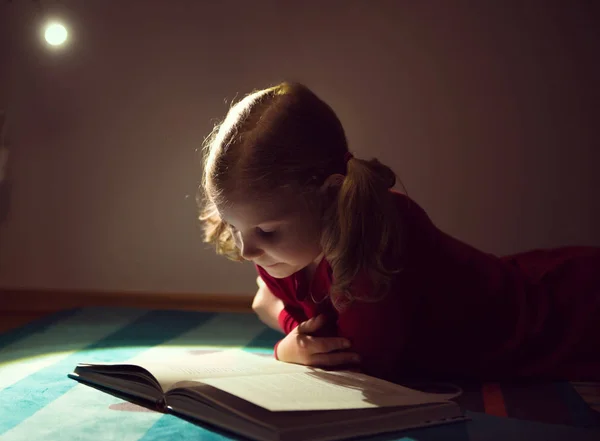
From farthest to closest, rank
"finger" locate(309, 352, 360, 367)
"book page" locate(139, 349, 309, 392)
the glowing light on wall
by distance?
the glowing light on wall → "finger" locate(309, 352, 360, 367) → "book page" locate(139, 349, 309, 392)

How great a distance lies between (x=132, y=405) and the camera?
0.82 meters

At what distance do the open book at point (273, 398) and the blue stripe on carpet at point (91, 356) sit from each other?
0.07 m

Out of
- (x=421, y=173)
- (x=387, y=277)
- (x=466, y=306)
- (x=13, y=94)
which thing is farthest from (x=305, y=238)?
(x=13, y=94)

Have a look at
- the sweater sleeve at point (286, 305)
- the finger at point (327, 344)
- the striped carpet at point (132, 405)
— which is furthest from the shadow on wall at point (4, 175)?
the finger at point (327, 344)

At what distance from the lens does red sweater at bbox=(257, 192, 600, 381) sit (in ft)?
3.17

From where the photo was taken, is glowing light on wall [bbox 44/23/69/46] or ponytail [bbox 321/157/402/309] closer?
ponytail [bbox 321/157/402/309]

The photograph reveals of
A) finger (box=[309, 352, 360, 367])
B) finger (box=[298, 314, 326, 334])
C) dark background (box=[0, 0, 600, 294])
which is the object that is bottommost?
finger (box=[309, 352, 360, 367])

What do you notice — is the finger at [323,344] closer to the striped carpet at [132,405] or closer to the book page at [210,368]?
the book page at [210,368]

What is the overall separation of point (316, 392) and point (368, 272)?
0.18 meters

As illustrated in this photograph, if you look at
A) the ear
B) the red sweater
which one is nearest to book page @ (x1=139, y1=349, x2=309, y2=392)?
the red sweater

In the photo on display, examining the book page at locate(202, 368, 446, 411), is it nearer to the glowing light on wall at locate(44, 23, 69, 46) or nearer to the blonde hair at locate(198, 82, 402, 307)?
the blonde hair at locate(198, 82, 402, 307)

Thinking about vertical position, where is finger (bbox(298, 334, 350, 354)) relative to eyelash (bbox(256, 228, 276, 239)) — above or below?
below

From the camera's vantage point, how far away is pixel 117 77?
163 centimetres

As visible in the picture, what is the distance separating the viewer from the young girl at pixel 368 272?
2.91 ft
